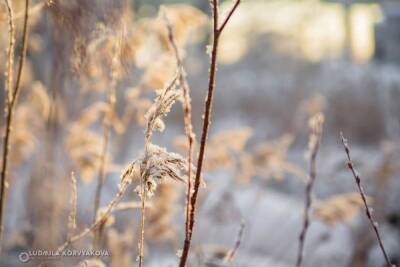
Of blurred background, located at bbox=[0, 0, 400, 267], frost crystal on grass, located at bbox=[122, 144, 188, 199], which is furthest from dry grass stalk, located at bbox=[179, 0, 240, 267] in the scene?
blurred background, located at bbox=[0, 0, 400, 267]

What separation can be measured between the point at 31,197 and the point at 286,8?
37.2 ft

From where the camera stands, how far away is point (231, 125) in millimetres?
11117

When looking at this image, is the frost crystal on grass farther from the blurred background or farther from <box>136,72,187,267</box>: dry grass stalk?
the blurred background

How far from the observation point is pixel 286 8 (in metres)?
13.5

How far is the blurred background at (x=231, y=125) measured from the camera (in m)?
1.62

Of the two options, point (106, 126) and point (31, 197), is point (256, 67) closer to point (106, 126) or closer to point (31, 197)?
point (31, 197)

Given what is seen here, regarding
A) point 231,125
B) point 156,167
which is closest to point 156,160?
point 156,167

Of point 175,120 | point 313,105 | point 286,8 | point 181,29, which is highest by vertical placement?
point 286,8

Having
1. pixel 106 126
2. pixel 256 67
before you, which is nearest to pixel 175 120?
pixel 256 67

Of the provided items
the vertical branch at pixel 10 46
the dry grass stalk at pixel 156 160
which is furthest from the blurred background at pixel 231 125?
the dry grass stalk at pixel 156 160

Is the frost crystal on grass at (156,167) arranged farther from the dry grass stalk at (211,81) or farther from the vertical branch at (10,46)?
the vertical branch at (10,46)

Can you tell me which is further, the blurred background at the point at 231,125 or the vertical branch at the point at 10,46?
the blurred background at the point at 231,125

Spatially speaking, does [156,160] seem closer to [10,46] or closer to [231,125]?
[10,46]

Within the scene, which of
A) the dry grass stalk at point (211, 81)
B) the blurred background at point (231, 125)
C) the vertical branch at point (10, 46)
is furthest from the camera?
the blurred background at point (231, 125)
